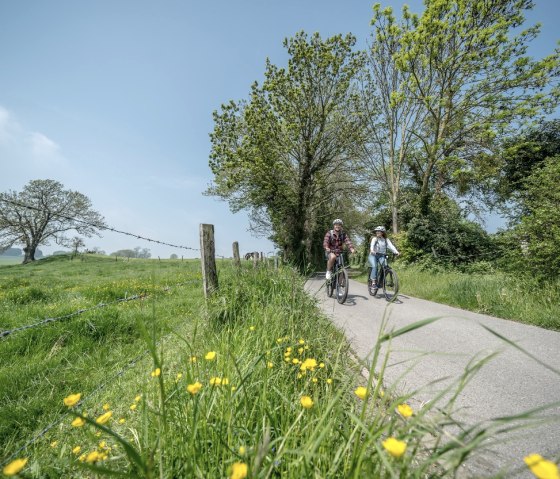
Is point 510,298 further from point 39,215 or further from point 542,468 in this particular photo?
point 39,215

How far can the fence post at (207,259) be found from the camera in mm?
4484

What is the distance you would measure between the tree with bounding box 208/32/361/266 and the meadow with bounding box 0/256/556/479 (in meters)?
12.9

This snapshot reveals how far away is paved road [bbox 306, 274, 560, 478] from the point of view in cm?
191

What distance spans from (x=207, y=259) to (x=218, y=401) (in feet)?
9.46

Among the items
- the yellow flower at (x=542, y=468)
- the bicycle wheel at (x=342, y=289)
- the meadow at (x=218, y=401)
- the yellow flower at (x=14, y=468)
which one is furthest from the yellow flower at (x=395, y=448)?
the bicycle wheel at (x=342, y=289)

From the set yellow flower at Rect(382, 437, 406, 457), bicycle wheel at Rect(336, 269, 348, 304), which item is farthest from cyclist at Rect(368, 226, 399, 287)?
yellow flower at Rect(382, 437, 406, 457)

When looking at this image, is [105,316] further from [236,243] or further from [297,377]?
[297,377]

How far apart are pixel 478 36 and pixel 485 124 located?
3775 millimetres

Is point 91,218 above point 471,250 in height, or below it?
above

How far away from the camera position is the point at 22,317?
201 inches

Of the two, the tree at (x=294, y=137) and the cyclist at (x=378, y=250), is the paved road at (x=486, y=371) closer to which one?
the cyclist at (x=378, y=250)

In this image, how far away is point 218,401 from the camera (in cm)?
183

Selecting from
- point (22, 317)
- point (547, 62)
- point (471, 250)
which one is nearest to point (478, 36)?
point (547, 62)

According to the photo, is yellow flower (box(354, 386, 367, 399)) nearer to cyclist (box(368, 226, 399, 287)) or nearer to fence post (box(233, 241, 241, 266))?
fence post (box(233, 241, 241, 266))
